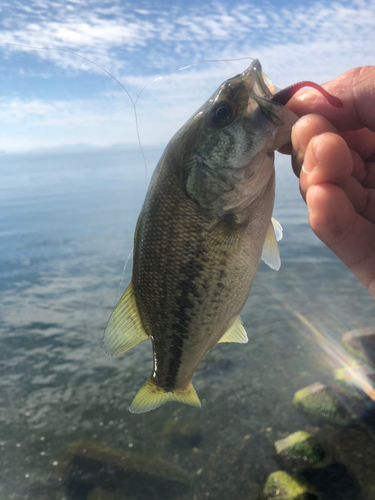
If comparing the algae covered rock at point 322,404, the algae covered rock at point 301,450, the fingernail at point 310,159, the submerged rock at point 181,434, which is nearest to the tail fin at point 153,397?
the fingernail at point 310,159

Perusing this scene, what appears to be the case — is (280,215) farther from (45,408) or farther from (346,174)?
(346,174)

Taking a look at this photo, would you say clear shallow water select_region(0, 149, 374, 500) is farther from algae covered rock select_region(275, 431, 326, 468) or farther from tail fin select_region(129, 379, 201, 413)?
tail fin select_region(129, 379, 201, 413)

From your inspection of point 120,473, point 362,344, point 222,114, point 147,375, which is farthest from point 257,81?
point 147,375

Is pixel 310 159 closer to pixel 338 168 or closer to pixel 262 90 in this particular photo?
pixel 338 168

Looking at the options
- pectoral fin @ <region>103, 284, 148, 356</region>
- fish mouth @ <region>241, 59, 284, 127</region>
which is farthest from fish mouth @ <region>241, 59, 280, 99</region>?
pectoral fin @ <region>103, 284, 148, 356</region>

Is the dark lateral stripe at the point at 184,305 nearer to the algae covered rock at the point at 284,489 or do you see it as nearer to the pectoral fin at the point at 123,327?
the pectoral fin at the point at 123,327

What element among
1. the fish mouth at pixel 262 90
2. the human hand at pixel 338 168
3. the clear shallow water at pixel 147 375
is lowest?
the clear shallow water at pixel 147 375
